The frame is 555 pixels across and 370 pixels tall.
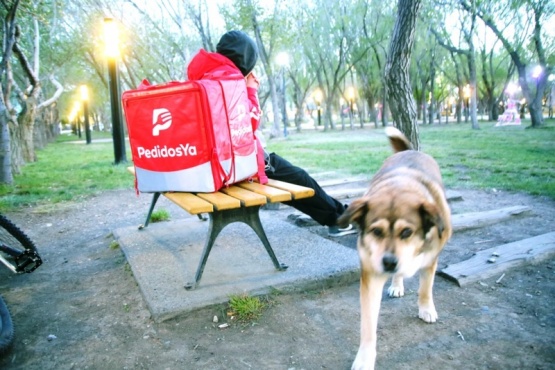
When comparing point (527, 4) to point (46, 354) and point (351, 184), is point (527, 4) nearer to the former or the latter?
point (351, 184)

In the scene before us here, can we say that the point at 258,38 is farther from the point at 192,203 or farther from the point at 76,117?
the point at 76,117

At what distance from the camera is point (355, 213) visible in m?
2.36

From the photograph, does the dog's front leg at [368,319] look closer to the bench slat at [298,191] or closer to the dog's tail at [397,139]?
the bench slat at [298,191]

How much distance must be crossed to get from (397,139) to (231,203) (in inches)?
80.7

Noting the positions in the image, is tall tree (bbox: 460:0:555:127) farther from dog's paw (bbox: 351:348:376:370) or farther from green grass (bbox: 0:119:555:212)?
dog's paw (bbox: 351:348:376:370)

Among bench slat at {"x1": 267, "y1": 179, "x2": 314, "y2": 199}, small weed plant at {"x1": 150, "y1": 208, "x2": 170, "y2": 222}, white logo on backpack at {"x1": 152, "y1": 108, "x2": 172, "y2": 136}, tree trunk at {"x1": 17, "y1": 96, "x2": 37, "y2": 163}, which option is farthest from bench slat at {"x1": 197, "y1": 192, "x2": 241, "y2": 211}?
tree trunk at {"x1": 17, "y1": 96, "x2": 37, "y2": 163}

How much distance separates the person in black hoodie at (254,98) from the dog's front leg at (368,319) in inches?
68.0

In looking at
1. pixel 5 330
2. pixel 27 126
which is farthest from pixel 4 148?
pixel 5 330

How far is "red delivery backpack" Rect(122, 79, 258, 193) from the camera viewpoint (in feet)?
9.91

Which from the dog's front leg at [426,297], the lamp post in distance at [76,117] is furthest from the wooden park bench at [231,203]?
the lamp post in distance at [76,117]

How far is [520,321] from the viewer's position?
2836 millimetres

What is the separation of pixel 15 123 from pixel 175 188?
35.0ft

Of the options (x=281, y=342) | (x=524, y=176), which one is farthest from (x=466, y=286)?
(x=524, y=176)

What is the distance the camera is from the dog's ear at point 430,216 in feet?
7.35
